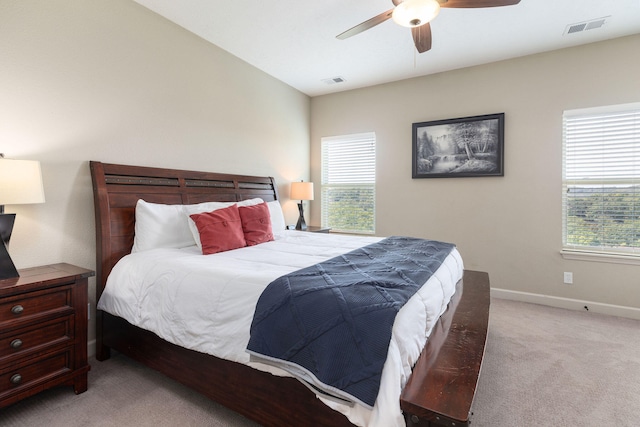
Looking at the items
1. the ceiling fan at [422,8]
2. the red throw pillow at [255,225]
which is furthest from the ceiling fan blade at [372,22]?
the red throw pillow at [255,225]

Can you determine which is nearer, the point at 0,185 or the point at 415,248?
the point at 0,185

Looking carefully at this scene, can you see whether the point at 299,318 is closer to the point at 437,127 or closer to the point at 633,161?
the point at 437,127

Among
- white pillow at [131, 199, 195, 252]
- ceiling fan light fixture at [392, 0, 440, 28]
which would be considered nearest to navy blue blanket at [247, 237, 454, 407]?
white pillow at [131, 199, 195, 252]

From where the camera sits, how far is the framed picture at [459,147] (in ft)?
12.0

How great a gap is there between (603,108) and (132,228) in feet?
15.3

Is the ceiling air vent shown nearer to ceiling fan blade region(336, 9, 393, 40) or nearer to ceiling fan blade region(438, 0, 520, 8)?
ceiling fan blade region(438, 0, 520, 8)

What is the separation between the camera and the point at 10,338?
1625mm

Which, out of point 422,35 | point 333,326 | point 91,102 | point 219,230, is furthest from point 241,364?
point 422,35

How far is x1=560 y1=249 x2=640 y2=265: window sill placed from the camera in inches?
121

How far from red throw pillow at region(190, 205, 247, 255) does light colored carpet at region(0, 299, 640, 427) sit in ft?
3.14

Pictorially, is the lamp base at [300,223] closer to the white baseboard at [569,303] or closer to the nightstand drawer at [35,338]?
the white baseboard at [569,303]

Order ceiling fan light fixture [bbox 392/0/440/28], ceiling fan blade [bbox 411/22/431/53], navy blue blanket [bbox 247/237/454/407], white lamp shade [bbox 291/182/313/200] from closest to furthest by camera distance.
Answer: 1. navy blue blanket [bbox 247/237/454/407]
2. ceiling fan light fixture [bbox 392/0/440/28]
3. ceiling fan blade [bbox 411/22/431/53]
4. white lamp shade [bbox 291/182/313/200]

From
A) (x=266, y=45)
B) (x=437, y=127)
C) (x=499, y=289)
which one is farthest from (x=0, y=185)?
(x=499, y=289)

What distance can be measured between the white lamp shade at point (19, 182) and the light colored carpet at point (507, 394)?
120 cm
